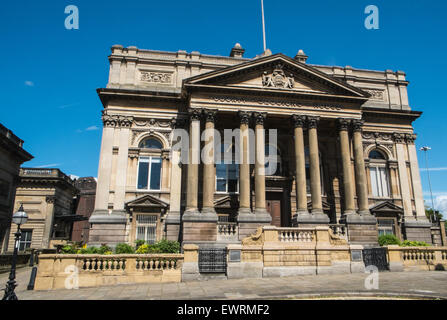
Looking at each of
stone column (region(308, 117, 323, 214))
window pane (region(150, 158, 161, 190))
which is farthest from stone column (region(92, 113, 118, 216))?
stone column (region(308, 117, 323, 214))

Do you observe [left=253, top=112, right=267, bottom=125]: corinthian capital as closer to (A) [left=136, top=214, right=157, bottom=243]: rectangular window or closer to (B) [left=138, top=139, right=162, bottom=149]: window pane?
(B) [left=138, top=139, right=162, bottom=149]: window pane

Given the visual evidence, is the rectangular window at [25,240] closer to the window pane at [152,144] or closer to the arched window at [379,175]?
the window pane at [152,144]

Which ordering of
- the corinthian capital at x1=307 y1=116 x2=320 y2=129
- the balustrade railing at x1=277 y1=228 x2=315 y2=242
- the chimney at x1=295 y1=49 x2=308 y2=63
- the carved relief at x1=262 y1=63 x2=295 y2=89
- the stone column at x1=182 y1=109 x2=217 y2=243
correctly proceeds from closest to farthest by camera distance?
1. the balustrade railing at x1=277 y1=228 x2=315 y2=242
2. the stone column at x1=182 y1=109 x2=217 y2=243
3. the corinthian capital at x1=307 y1=116 x2=320 y2=129
4. the carved relief at x1=262 y1=63 x2=295 y2=89
5. the chimney at x1=295 y1=49 x2=308 y2=63

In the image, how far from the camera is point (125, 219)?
80.7 ft

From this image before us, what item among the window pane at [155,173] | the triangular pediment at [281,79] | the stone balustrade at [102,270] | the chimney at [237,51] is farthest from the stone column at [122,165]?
the chimney at [237,51]

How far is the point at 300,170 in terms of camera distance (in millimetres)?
24656

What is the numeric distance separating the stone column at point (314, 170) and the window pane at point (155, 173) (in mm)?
12097

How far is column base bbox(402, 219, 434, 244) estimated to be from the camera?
89.8 ft

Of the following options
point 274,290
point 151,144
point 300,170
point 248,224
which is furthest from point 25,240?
point 274,290

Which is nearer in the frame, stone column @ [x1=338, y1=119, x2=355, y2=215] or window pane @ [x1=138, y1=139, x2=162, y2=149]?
stone column @ [x1=338, y1=119, x2=355, y2=215]

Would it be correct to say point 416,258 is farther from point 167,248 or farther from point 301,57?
point 301,57

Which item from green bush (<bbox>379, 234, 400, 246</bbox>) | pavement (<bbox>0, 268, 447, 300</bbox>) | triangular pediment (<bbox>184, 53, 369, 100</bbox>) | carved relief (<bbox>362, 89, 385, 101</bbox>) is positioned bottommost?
pavement (<bbox>0, 268, 447, 300</bbox>)
